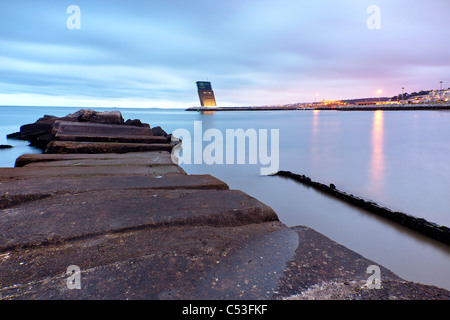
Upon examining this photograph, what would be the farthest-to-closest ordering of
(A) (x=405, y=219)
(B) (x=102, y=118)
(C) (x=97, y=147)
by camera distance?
(B) (x=102, y=118), (C) (x=97, y=147), (A) (x=405, y=219)

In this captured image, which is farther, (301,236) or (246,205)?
(246,205)

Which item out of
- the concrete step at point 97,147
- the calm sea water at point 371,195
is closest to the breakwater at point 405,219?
the calm sea water at point 371,195

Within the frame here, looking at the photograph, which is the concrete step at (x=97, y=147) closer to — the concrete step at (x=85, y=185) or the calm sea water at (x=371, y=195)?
the calm sea water at (x=371, y=195)

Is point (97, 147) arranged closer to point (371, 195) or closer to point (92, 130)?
point (92, 130)

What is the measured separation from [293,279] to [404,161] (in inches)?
399

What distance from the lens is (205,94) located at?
414 ft

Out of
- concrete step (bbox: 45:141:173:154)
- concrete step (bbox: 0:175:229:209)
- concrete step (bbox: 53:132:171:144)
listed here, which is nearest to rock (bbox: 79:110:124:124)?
concrete step (bbox: 53:132:171:144)

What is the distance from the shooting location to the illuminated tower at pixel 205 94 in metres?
125

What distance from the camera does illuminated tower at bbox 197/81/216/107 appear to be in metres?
125

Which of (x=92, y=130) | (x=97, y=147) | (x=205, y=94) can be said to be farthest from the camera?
(x=205, y=94)

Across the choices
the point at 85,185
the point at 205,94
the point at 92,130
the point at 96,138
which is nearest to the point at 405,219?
the point at 85,185

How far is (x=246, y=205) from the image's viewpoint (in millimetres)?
2217

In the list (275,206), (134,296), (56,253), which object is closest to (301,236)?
(134,296)
